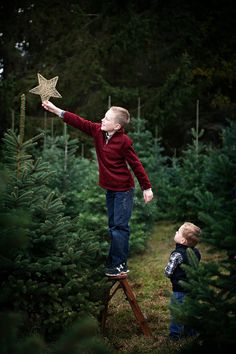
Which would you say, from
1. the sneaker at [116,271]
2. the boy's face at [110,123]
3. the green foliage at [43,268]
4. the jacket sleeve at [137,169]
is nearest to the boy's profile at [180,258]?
the sneaker at [116,271]

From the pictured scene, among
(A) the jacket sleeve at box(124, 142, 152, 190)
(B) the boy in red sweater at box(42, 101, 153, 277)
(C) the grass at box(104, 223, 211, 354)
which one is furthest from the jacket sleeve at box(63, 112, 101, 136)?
(C) the grass at box(104, 223, 211, 354)

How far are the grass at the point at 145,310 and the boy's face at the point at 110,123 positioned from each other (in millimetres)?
1665

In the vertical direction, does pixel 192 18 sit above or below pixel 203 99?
above

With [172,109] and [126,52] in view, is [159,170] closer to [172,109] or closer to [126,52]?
[172,109]

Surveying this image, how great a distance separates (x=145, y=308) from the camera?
5.87m

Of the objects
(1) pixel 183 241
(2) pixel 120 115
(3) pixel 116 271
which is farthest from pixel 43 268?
(2) pixel 120 115

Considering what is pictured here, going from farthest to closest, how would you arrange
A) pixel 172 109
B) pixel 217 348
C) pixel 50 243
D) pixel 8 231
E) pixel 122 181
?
pixel 172 109, pixel 122 181, pixel 50 243, pixel 217 348, pixel 8 231

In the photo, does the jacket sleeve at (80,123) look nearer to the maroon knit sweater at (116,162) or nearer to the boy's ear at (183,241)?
the maroon knit sweater at (116,162)

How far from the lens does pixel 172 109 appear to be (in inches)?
702

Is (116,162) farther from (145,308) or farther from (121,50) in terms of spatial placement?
(121,50)

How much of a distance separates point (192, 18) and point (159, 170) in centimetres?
873

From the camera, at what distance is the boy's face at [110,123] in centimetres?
473

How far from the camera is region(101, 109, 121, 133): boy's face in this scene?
4727mm

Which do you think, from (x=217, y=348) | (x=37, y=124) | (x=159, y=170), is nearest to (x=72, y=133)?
(x=37, y=124)
